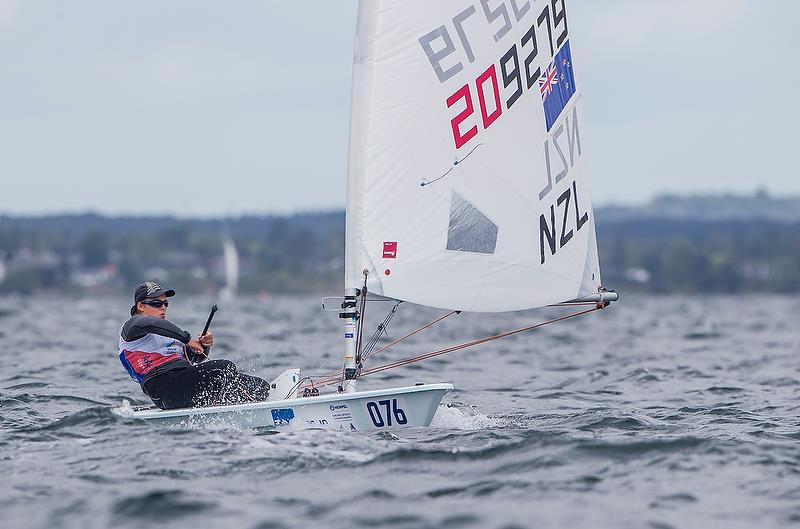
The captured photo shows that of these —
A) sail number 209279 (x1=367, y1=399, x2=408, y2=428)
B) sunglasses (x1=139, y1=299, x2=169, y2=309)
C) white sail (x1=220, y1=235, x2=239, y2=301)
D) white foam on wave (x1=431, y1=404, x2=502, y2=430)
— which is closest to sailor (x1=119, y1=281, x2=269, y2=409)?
sunglasses (x1=139, y1=299, x2=169, y2=309)

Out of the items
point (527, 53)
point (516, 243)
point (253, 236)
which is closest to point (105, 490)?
point (516, 243)

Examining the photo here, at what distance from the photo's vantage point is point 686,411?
1244cm

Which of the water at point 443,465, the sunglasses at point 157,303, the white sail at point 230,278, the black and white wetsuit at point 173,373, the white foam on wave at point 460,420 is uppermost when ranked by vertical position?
the white sail at point 230,278

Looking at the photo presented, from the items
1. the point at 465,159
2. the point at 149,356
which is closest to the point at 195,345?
the point at 149,356

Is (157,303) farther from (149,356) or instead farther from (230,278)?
(230,278)

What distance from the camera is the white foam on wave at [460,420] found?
34.7 feet

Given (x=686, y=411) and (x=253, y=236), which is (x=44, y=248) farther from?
(x=686, y=411)

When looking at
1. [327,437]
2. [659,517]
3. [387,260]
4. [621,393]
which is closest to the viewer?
[659,517]

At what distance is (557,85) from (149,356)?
4372 millimetres

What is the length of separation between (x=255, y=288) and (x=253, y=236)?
35.4 meters

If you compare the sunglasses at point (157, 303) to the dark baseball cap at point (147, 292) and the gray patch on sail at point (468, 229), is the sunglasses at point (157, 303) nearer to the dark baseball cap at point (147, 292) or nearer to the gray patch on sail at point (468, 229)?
the dark baseball cap at point (147, 292)

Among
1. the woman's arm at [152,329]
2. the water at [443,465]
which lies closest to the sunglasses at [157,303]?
the woman's arm at [152,329]

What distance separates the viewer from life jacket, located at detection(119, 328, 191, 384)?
418 inches

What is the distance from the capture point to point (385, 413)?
1005 cm
